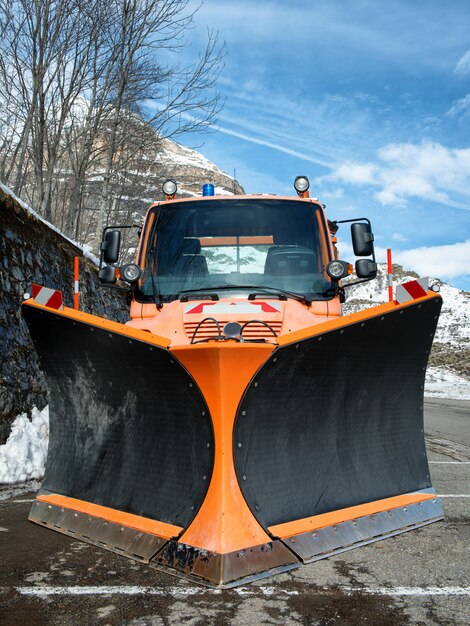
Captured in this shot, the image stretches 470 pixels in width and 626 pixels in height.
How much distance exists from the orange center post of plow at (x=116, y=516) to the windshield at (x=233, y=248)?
1.72 meters

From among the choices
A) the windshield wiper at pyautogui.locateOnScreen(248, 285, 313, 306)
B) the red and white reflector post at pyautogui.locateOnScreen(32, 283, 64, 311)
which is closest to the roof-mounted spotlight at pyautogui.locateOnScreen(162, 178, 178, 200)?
the windshield wiper at pyautogui.locateOnScreen(248, 285, 313, 306)

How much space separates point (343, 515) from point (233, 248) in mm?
2444

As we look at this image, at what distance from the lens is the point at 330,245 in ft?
16.8

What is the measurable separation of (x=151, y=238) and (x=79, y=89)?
9658 millimetres

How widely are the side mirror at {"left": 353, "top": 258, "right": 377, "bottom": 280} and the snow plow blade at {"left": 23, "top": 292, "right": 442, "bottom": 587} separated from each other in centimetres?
118

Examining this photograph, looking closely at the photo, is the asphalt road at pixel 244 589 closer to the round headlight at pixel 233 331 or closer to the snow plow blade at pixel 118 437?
the snow plow blade at pixel 118 437

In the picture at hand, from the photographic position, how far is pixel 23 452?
5891 millimetres

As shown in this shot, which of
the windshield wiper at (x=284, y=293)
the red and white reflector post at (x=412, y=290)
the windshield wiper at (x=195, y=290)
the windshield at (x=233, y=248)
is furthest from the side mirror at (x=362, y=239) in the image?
the red and white reflector post at (x=412, y=290)

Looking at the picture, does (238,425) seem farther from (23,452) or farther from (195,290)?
(23,452)

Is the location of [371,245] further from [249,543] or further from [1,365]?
[1,365]

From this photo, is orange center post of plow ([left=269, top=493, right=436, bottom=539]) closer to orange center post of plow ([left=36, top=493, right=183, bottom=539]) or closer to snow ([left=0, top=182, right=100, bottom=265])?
orange center post of plow ([left=36, top=493, right=183, bottom=539])

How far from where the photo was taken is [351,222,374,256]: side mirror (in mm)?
5094

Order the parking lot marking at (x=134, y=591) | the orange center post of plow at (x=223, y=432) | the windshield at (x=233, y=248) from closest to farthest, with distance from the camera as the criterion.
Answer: the parking lot marking at (x=134, y=591) → the orange center post of plow at (x=223, y=432) → the windshield at (x=233, y=248)

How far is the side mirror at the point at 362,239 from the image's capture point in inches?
201
